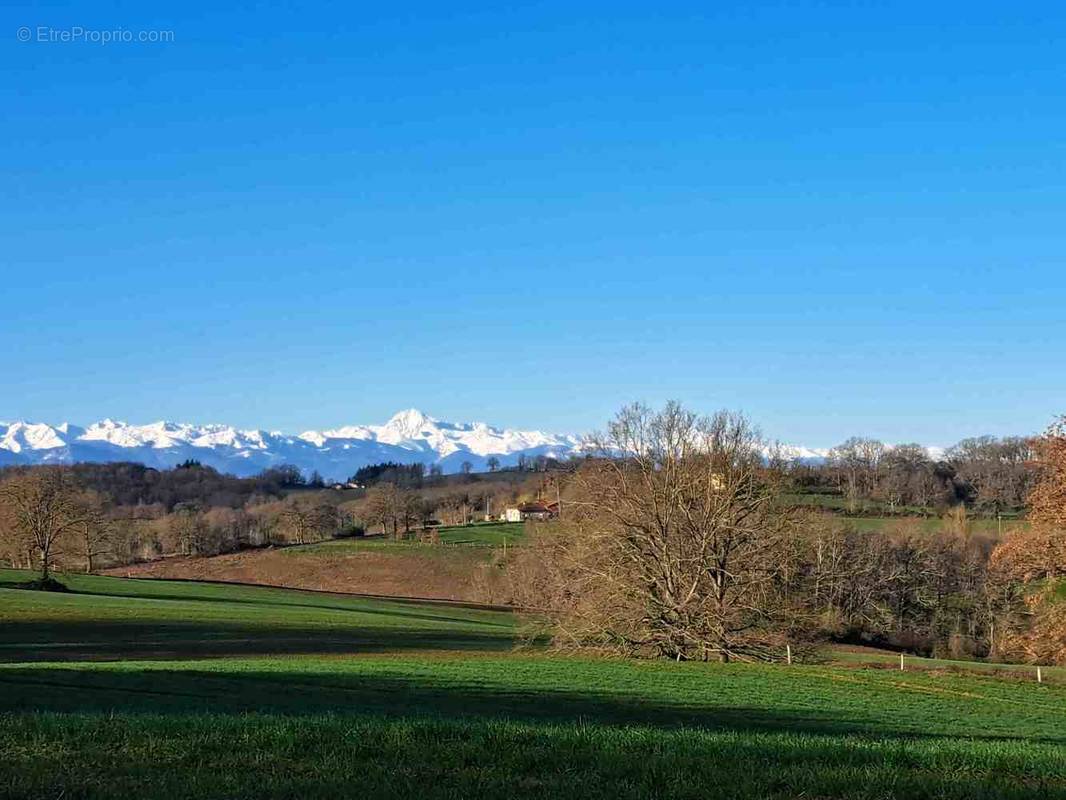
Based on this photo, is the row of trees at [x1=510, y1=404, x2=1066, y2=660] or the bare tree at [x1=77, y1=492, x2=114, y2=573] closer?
the row of trees at [x1=510, y1=404, x2=1066, y2=660]

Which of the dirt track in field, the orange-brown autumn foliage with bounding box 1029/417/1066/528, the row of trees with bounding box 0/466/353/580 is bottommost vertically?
the dirt track in field

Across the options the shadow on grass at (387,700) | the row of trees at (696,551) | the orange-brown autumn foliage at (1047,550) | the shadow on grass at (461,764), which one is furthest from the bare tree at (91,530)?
the shadow on grass at (461,764)

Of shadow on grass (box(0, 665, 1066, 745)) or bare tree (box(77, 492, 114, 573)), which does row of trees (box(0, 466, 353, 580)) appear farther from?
shadow on grass (box(0, 665, 1066, 745))

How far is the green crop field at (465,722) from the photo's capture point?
8867 millimetres

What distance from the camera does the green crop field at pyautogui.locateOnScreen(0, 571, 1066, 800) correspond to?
349 inches

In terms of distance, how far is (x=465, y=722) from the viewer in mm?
12688

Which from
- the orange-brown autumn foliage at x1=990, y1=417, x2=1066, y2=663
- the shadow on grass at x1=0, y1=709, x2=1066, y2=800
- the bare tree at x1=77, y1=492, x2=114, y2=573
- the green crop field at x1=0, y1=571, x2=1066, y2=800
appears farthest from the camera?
the bare tree at x1=77, y1=492, x2=114, y2=573

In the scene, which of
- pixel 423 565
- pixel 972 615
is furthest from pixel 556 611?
pixel 423 565

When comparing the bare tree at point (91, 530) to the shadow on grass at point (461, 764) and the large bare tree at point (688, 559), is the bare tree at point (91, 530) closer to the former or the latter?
the large bare tree at point (688, 559)

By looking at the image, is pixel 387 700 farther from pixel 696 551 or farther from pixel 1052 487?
pixel 1052 487

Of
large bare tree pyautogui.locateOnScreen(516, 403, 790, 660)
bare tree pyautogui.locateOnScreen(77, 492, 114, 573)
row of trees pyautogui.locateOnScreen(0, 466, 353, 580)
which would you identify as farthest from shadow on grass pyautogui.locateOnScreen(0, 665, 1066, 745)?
bare tree pyautogui.locateOnScreen(77, 492, 114, 573)

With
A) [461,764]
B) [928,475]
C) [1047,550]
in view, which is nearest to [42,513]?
[1047,550]

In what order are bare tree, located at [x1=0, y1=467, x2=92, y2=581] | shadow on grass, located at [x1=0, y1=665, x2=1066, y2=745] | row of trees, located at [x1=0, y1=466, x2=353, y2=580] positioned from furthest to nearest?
row of trees, located at [x1=0, y1=466, x2=353, y2=580]
bare tree, located at [x1=0, y1=467, x2=92, y2=581]
shadow on grass, located at [x1=0, y1=665, x2=1066, y2=745]

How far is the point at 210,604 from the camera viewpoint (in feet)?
259
